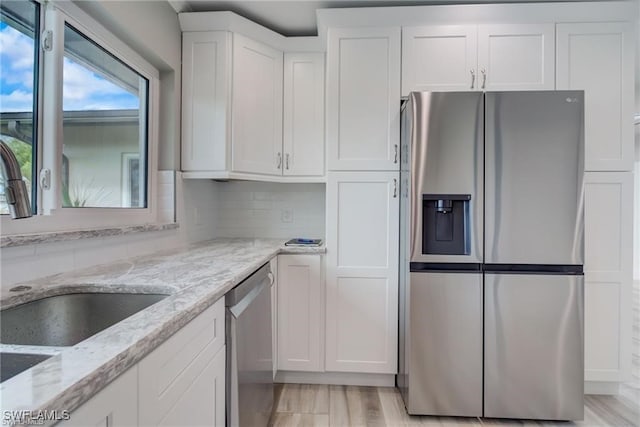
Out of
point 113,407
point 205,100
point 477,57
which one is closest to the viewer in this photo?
point 113,407

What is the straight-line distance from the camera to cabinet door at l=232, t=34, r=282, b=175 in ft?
6.83

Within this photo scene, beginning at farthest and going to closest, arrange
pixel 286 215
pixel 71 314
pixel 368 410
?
pixel 286 215
pixel 368 410
pixel 71 314

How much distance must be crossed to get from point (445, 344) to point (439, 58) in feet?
5.50

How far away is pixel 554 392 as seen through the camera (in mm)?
1699

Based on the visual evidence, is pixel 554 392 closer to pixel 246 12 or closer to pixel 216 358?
pixel 216 358

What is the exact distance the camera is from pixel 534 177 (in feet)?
5.55

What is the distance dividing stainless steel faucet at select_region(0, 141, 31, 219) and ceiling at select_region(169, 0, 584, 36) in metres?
1.71

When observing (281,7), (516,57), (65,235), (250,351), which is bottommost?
(250,351)

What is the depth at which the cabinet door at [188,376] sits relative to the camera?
2.31ft

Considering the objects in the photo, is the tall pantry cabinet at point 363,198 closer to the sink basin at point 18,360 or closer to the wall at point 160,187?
the wall at point 160,187

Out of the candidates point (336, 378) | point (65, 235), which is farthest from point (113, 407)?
point (336, 378)

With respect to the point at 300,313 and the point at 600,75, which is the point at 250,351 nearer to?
A: the point at 300,313

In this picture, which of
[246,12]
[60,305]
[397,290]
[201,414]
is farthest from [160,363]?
[246,12]

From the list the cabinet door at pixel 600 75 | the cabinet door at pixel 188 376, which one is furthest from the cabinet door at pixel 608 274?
the cabinet door at pixel 188 376
